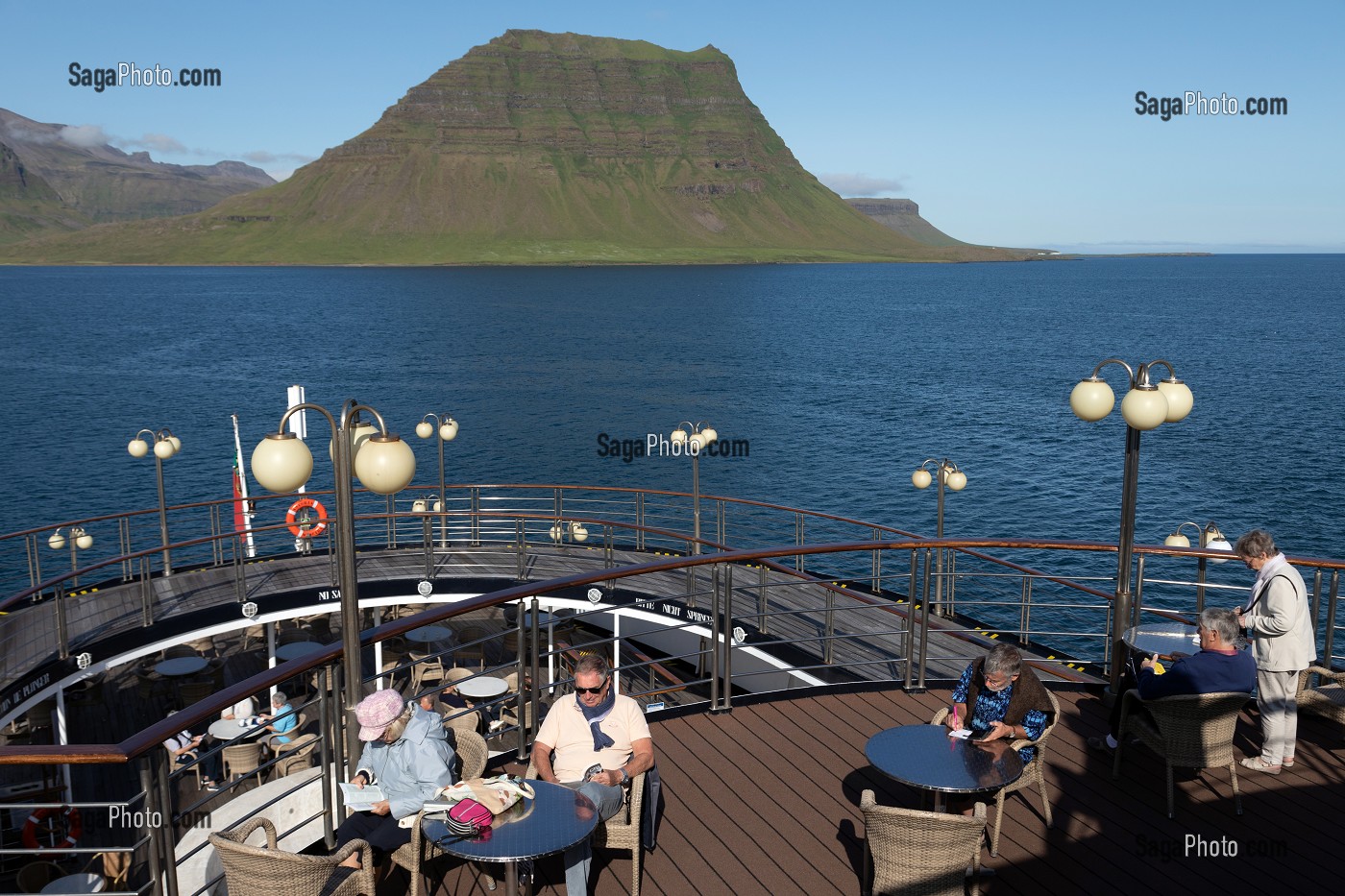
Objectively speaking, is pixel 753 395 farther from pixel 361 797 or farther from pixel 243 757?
pixel 361 797

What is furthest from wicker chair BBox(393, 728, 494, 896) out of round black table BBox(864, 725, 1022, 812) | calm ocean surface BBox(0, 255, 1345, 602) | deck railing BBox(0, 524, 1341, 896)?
calm ocean surface BBox(0, 255, 1345, 602)

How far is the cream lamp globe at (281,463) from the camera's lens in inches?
201


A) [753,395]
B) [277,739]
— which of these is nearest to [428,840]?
[277,739]

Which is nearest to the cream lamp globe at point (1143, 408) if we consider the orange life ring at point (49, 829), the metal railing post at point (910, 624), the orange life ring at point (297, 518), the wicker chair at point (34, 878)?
the metal railing post at point (910, 624)

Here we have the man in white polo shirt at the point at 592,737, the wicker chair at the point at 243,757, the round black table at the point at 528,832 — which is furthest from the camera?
the wicker chair at the point at 243,757

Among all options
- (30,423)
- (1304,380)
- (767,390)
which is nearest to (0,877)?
(30,423)

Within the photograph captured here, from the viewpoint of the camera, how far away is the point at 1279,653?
5957 mm

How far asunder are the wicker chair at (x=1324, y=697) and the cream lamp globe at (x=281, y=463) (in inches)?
237

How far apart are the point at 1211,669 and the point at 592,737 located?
3501 mm

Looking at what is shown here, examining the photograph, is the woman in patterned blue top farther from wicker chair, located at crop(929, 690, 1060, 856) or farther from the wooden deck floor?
the wooden deck floor

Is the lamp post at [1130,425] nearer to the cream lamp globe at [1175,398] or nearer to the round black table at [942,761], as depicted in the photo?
the cream lamp globe at [1175,398]

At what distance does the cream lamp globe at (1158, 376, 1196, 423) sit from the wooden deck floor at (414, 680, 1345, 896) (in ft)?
6.92

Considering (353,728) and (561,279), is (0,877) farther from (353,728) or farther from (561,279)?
(561,279)

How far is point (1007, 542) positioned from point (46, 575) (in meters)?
30.8
